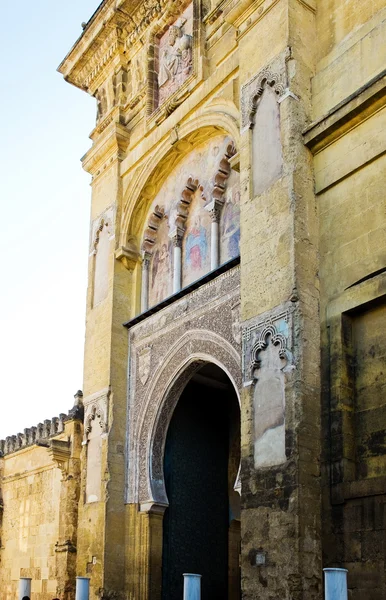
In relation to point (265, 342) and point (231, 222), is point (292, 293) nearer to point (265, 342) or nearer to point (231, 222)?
point (265, 342)

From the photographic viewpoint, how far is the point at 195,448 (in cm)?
1132

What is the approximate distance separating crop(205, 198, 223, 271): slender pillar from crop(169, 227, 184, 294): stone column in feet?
2.53

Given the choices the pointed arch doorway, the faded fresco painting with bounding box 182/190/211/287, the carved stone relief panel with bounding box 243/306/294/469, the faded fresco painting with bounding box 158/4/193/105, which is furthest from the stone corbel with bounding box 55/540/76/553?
the faded fresco painting with bounding box 158/4/193/105

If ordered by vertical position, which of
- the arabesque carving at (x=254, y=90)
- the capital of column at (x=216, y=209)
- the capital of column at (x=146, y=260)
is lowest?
the capital of column at (x=146, y=260)

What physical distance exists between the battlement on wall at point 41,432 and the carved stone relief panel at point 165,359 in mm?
2225

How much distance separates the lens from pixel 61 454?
12.8m

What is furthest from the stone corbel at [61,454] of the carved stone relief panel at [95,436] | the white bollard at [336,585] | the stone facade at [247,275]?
the white bollard at [336,585]

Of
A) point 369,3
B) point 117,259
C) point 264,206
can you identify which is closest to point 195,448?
point 117,259

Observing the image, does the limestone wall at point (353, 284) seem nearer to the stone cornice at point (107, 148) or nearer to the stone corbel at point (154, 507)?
the stone corbel at point (154, 507)

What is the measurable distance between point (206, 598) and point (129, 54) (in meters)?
8.04

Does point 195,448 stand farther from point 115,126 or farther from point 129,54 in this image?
point 129,54

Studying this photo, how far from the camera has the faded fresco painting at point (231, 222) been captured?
10047mm

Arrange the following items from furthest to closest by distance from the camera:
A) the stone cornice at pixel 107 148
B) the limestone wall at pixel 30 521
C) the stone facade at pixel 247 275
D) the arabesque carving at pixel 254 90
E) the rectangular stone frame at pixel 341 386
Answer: the limestone wall at pixel 30 521
the stone cornice at pixel 107 148
the arabesque carving at pixel 254 90
the stone facade at pixel 247 275
the rectangular stone frame at pixel 341 386

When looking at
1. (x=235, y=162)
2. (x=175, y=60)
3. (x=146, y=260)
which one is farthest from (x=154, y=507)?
(x=175, y=60)
